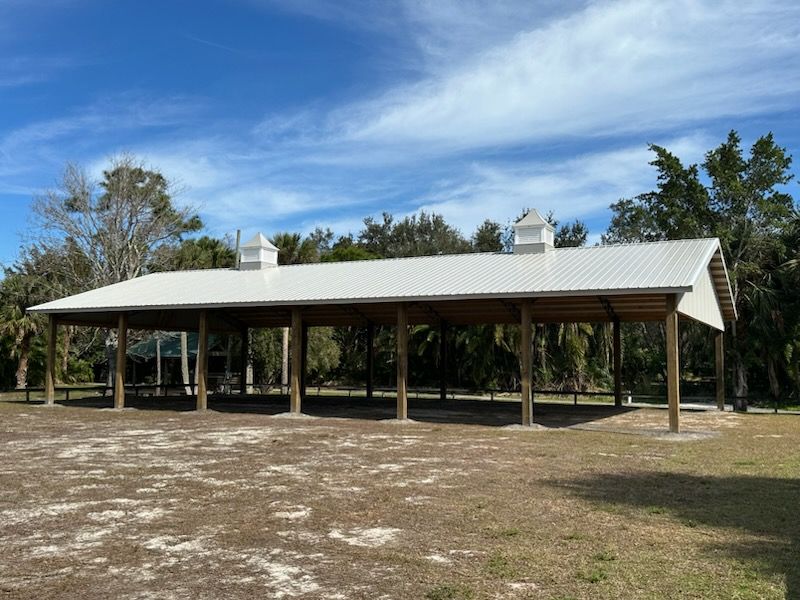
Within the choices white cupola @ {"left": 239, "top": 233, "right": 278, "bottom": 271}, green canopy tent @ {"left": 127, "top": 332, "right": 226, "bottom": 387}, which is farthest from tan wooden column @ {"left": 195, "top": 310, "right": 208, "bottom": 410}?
green canopy tent @ {"left": 127, "top": 332, "right": 226, "bottom": 387}

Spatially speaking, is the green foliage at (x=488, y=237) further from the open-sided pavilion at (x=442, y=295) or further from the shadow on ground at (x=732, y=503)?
the shadow on ground at (x=732, y=503)

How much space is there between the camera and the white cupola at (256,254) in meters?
24.3

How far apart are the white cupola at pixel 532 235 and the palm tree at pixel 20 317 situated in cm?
2007

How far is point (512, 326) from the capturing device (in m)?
31.9

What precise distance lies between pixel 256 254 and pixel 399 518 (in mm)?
18622

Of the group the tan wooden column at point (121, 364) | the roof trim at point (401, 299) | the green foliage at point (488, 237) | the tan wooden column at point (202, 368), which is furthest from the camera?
the green foliage at point (488, 237)

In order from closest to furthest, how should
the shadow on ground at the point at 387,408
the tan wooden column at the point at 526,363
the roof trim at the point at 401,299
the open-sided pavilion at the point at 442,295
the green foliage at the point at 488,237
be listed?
the roof trim at the point at 401,299 < the open-sided pavilion at the point at 442,295 < the tan wooden column at the point at 526,363 < the shadow on ground at the point at 387,408 < the green foliage at the point at 488,237

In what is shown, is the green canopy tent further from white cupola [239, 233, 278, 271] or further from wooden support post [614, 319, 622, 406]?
wooden support post [614, 319, 622, 406]

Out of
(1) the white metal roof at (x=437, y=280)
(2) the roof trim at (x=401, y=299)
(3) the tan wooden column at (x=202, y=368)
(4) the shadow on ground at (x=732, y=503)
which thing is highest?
(1) the white metal roof at (x=437, y=280)

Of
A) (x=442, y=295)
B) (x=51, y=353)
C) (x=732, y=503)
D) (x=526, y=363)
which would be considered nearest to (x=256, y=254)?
(x=51, y=353)

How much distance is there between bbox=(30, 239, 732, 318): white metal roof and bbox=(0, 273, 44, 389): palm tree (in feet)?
24.3

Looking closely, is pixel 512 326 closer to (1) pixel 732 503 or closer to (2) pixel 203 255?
(2) pixel 203 255

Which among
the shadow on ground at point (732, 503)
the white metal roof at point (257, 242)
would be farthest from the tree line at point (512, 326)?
the shadow on ground at point (732, 503)

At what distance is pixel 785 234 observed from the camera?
28.4 meters
